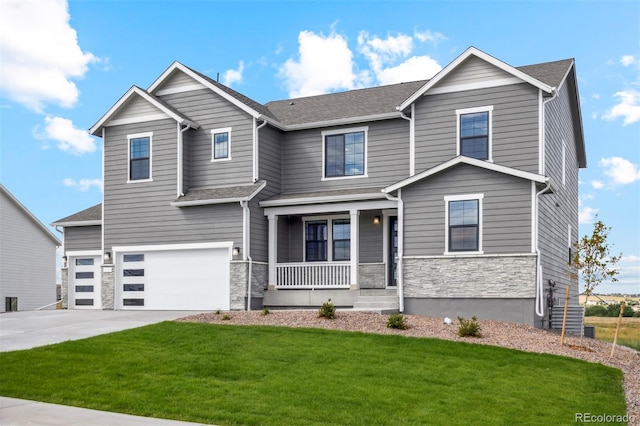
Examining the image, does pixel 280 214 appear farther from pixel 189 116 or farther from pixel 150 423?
pixel 150 423

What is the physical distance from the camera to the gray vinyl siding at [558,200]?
20.0 meters

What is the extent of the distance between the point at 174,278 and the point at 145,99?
20.2 ft

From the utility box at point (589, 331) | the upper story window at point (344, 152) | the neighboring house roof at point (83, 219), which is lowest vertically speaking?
the utility box at point (589, 331)

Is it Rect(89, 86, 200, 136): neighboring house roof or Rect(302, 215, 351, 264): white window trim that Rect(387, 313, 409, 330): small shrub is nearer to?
Rect(302, 215, 351, 264): white window trim

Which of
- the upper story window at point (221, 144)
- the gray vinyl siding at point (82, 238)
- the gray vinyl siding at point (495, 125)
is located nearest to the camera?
the gray vinyl siding at point (495, 125)

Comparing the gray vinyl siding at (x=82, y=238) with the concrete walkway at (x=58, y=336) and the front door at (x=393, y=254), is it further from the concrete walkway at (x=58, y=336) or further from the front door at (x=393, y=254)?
the front door at (x=393, y=254)

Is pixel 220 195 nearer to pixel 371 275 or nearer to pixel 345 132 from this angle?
pixel 345 132

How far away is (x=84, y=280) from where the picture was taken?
25.9 m

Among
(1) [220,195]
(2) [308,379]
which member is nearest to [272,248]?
(1) [220,195]

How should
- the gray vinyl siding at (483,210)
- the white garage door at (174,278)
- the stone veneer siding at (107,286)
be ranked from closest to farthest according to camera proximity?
the gray vinyl siding at (483,210) → the white garage door at (174,278) → the stone veneer siding at (107,286)

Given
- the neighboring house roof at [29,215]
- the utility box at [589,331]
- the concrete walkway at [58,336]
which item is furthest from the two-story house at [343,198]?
the neighboring house roof at [29,215]

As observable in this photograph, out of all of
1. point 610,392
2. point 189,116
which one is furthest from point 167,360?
point 189,116

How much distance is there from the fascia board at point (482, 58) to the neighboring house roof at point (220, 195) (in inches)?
205

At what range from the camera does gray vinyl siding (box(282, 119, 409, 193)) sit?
22.0 metres
